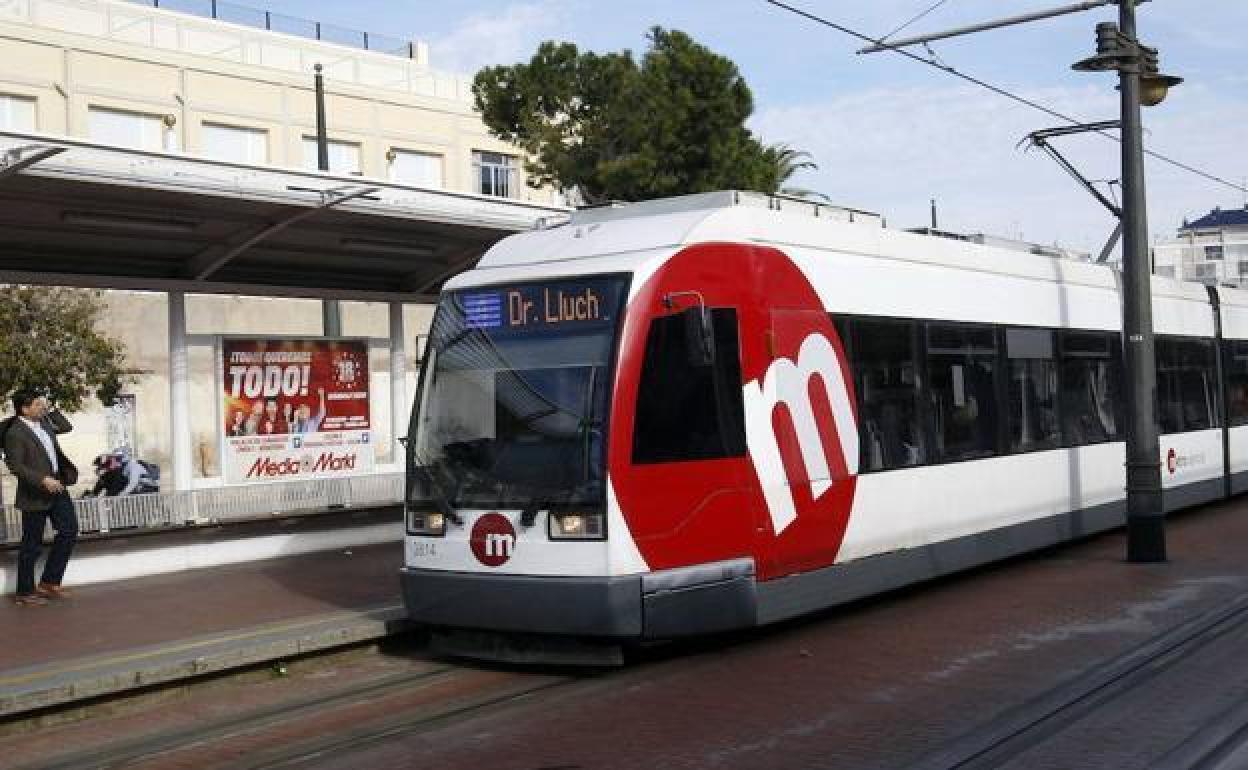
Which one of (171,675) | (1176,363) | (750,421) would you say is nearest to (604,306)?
(750,421)

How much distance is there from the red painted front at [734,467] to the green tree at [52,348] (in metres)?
22.1

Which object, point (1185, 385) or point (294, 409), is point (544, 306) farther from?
point (1185, 385)

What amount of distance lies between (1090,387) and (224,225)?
9664mm

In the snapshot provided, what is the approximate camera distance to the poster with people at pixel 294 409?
617 inches

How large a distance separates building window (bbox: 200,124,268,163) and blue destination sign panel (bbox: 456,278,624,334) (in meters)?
32.6

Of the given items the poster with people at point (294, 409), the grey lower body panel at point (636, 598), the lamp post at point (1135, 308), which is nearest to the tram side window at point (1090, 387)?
the lamp post at point (1135, 308)

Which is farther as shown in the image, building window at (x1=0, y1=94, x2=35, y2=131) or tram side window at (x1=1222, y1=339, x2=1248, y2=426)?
building window at (x1=0, y1=94, x2=35, y2=131)

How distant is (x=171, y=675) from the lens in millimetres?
8953

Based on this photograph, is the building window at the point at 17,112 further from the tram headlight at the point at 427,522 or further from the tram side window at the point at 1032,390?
the tram headlight at the point at 427,522

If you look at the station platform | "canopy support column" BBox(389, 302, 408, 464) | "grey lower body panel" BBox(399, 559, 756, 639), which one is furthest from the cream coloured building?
"grey lower body panel" BBox(399, 559, 756, 639)

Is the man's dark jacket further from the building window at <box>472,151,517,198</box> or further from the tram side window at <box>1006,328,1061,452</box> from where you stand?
the building window at <box>472,151,517,198</box>

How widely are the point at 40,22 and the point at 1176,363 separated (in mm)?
32103

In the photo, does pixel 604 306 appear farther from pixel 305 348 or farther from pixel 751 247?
pixel 305 348

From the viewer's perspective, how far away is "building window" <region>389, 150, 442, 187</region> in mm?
44969
